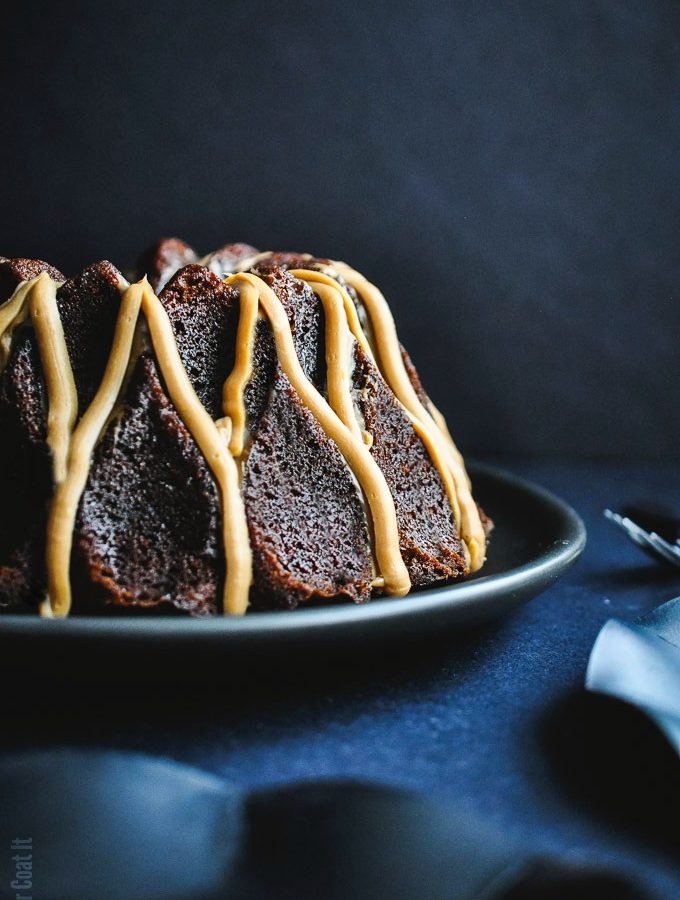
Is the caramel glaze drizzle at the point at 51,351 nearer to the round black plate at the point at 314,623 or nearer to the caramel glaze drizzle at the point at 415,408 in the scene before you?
the round black plate at the point at 314,623

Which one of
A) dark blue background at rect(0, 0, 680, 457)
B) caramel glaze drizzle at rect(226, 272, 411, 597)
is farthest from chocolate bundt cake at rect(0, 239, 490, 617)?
dark blue background at rect(0, 0, 680, 457)

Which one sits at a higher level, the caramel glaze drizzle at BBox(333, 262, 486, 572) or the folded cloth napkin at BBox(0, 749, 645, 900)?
the caramel glaze drizzle at BBox(333, 262, 486, 572)

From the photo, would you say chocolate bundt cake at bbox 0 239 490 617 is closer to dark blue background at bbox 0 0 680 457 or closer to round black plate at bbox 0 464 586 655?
Result: round black plate at bbox 0 464 586 655

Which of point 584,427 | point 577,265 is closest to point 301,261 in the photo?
point 577,265

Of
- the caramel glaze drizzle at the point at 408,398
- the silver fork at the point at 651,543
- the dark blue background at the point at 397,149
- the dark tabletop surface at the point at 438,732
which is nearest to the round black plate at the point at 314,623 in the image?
the dark tabletop surface at the point at 438,732

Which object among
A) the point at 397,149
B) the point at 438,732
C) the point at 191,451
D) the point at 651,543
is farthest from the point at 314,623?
the point at 397,149

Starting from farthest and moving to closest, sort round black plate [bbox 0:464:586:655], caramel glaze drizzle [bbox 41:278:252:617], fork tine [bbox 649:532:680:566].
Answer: fork tine [bbox 649:532:680:566]
caramel glaze drizzle [bbox 41:278:252:617]
round black plate [bbox 0:464:586:655]

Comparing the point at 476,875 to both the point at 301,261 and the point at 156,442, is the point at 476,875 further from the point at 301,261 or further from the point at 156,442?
the point at 301,261
